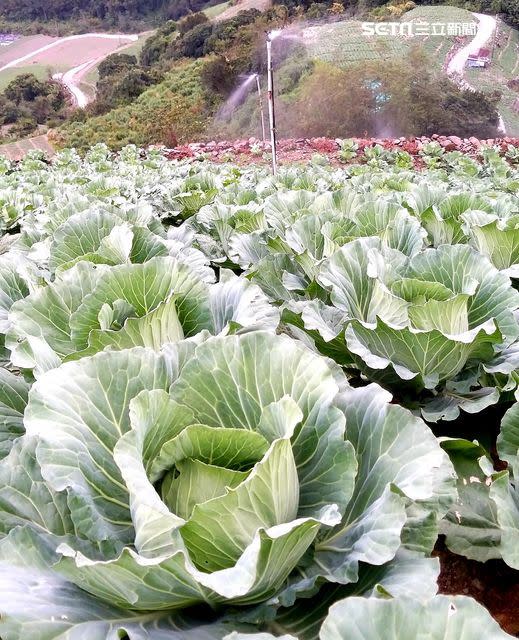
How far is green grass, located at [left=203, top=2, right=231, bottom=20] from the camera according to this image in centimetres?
4991

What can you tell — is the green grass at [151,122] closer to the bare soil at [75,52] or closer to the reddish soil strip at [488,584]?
the bare soil at [75,52]

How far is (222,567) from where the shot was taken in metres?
1.17

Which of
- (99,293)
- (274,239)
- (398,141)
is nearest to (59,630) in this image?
(99,293)

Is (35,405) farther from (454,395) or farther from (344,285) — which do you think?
(454,395)

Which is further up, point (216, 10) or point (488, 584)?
point (216, 10)

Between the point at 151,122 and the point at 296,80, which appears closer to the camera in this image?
the point at 296,80

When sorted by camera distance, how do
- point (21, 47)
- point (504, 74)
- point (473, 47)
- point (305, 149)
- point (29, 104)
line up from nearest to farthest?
1. point (305, 149)
2. point (504, 74)
3. point (473, 47)
4. point (29, 104)
5. point (21, 47)

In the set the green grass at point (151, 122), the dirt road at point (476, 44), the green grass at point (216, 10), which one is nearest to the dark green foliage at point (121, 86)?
the green grass at point (151, 122)

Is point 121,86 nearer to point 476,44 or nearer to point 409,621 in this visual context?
point 476,44

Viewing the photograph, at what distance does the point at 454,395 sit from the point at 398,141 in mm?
20818

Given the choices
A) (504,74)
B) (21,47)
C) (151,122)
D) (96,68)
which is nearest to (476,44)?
(504,74)

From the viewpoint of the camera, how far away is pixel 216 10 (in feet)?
168

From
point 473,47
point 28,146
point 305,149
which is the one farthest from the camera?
point 28,146

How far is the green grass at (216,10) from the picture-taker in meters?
49.9
